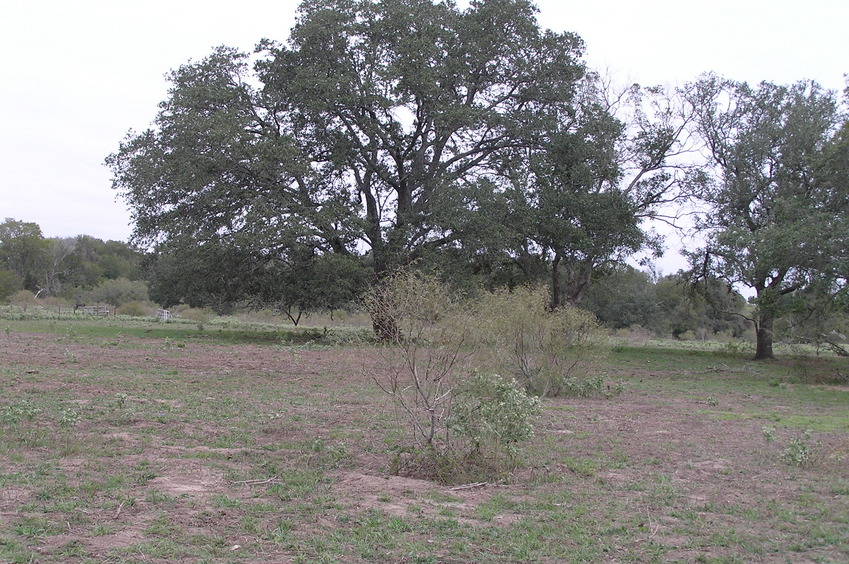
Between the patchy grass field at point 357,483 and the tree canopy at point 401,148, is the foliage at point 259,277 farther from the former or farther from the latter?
the patchy grass field at point 357,483

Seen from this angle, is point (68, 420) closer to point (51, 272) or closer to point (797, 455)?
point (797, 455)

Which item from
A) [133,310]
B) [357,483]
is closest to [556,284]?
[357,483]

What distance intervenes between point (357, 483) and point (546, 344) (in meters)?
8.84

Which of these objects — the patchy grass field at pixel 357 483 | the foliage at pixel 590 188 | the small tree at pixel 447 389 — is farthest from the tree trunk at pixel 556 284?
the small tree at pixel 447 389

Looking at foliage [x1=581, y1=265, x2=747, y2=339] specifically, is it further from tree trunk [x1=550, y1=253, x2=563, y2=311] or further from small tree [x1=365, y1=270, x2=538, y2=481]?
small tree [x1=365, y1=270, x2=538, y2=481]

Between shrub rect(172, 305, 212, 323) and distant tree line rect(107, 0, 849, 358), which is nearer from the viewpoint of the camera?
distant tree line rect(107, 0, 849, 358)

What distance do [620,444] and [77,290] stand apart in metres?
62.4

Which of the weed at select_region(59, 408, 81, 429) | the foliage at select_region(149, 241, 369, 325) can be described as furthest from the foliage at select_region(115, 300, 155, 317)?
the weed at select_region(59, 408, 81, 429)

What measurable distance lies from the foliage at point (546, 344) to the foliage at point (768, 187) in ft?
27.3

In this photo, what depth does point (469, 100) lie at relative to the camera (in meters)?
28.9

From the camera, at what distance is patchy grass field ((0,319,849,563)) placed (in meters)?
5.38

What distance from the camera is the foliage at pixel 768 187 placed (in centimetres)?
2209

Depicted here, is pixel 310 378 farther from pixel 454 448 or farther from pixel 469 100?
pixel 469 100

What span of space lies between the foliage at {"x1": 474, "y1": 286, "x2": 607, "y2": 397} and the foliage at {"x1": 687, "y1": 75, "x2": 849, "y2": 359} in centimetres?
832
